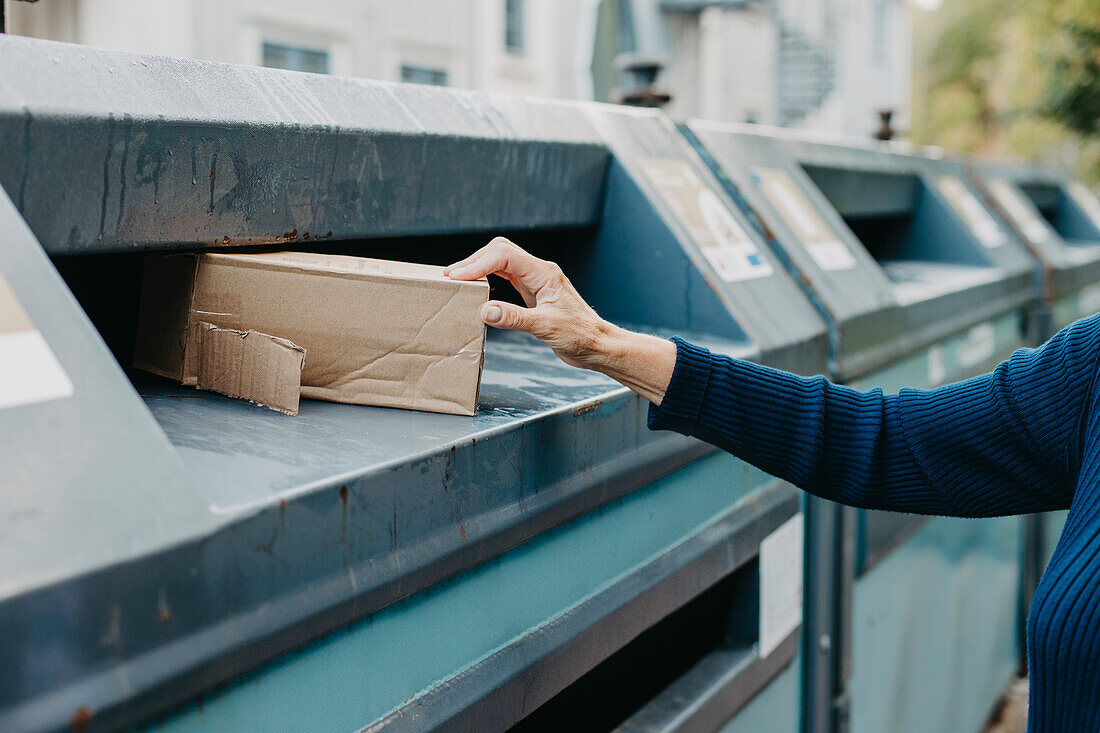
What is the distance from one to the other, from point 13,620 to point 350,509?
0.94 ft

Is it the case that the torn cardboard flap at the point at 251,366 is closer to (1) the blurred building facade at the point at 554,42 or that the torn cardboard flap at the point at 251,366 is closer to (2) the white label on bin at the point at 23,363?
(2) the white label on bin at the point at 23,363

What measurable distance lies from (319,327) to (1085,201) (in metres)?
4.60

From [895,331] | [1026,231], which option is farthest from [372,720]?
[1026,231]

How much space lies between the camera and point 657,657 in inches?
60.8

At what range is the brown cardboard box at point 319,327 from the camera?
103 cm

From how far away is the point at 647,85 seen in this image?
91.4 inches

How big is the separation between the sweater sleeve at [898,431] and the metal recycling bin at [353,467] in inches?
4.1

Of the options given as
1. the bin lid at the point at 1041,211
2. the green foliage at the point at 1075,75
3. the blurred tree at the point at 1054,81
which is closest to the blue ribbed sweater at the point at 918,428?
the bin lid at the point at 1041,211

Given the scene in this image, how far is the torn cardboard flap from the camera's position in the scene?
100 cm

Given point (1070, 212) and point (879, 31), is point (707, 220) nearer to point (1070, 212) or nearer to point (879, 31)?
point (1070, 212)

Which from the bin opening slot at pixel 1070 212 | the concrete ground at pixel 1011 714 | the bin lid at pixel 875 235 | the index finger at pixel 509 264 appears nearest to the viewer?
the index finger at pixel 509 264

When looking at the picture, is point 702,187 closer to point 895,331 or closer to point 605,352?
point 895,331

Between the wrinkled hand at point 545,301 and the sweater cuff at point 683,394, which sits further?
the sweater cuff at point 683,394

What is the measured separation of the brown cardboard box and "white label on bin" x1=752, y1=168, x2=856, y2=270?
1.13 meters
